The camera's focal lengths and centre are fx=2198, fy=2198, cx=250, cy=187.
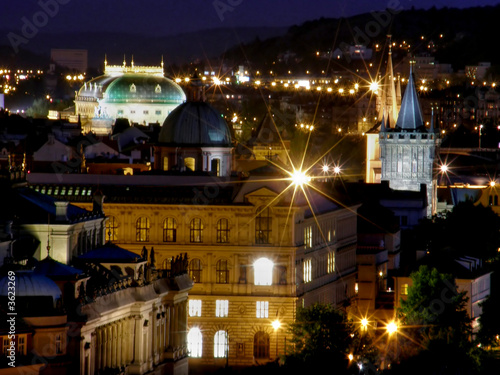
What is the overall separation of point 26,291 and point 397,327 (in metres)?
34.0

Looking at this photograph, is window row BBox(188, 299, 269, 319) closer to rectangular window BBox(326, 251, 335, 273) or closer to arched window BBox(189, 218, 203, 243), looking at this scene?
arched window BBox(189, 218, 203, 243)

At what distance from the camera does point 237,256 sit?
103m

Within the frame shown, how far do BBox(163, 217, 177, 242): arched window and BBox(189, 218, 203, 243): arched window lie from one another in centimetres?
75

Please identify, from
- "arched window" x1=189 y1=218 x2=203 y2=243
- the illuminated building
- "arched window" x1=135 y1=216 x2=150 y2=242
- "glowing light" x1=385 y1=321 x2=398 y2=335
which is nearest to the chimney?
the illuminated building

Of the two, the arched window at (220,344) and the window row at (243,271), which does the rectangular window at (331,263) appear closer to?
the window row at (243,271)

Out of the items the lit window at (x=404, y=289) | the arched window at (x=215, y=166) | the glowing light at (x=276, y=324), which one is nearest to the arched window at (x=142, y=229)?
the glowing light at (x=276, y=324)

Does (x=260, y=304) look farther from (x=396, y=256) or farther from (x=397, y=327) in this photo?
(x=396, y=256)

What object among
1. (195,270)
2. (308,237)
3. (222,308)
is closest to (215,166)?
(308,237)

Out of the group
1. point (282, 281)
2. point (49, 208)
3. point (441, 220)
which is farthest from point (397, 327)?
point (441, 220)

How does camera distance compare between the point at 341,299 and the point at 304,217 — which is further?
the point at 341,299

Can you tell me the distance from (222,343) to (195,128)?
26.4m

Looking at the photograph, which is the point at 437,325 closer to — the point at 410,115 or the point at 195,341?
the point at 195,341

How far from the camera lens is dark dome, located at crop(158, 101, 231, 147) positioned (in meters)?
125

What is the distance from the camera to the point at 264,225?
102438mm
